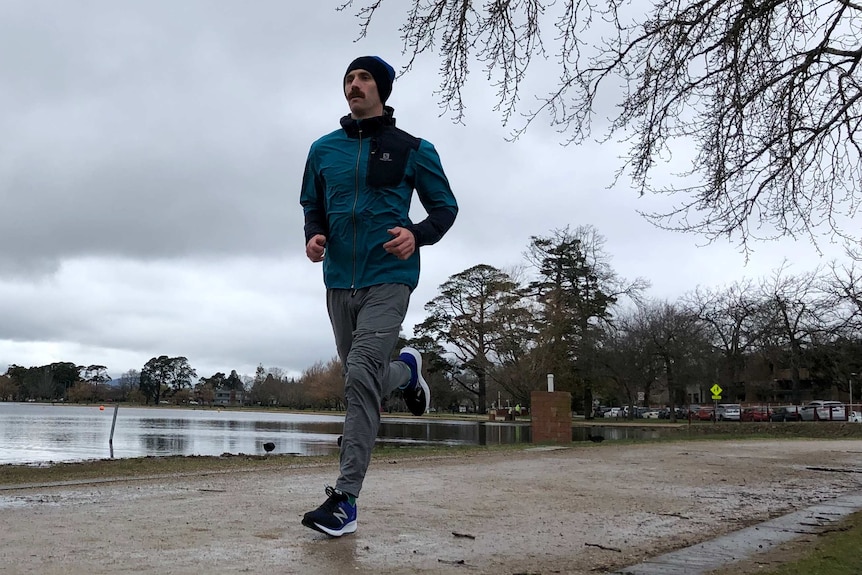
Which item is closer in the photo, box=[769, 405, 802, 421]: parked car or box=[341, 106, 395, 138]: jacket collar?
box=[341, 106, 395, 138]: jacket collar

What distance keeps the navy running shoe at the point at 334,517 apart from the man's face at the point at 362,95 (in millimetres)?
1805

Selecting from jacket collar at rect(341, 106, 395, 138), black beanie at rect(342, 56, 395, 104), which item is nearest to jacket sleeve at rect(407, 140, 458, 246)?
jacket collar at rect(341, 106, 395, 138)

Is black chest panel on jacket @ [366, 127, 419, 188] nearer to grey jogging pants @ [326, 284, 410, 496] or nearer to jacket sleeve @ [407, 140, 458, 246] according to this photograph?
jacket sleeve @ [407, 140, 458, 246]

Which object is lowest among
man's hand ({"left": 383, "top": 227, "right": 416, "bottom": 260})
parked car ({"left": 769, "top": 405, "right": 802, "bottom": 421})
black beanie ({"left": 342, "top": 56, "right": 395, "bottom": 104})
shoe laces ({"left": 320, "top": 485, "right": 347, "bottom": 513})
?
parked car ({"left": 769, "top": 405, "right": 802, "bottom": 421})

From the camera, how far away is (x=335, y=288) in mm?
3445

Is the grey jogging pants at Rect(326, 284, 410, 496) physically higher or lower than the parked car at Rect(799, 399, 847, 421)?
higher

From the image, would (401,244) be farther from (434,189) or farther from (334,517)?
(334,517)

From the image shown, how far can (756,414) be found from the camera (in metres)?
44.2

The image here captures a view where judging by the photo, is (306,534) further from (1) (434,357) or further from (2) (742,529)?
(1) (434,357)

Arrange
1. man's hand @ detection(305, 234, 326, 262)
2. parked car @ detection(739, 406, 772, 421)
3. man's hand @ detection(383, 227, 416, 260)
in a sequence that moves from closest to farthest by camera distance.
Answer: man's hand @ detection(383, 227, 416, 260) < man's hand @ detection(305, 234, 326, 262) < parked car @ detection(739, 406, 772, 421)

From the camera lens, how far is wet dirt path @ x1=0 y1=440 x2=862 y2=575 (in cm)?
261

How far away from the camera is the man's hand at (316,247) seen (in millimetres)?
3311

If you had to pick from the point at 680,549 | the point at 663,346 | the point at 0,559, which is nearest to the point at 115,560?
the point at 0,559

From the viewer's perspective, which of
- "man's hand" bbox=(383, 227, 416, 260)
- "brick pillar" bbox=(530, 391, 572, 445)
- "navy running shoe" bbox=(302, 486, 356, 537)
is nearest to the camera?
"navy running shoe" bbox=(302, 486, 356, 537)
